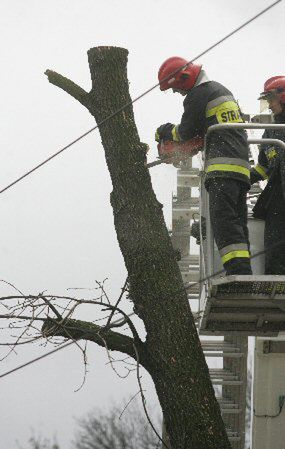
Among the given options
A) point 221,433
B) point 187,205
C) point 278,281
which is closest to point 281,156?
point 278,281

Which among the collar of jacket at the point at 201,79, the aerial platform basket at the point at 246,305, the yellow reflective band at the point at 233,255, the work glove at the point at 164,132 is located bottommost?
the aerial platform basket at the point at 246,305

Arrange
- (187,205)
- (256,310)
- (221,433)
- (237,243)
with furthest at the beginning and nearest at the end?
(187,205), (256,310), (237,243), (221,433)

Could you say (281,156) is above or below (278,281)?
above

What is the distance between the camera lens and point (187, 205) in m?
10.8

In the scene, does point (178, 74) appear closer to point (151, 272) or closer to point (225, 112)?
point (225, 112)

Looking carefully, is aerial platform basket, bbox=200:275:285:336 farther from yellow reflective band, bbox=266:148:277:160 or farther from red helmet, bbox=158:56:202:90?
red helmet, bbox=158:56:202:90

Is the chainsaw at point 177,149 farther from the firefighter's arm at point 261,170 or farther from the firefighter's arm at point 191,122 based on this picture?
the firefighter's arm at point 261,170

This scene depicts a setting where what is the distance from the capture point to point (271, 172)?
721 centimetres

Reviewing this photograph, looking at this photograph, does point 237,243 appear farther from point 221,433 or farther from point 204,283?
point 221,433

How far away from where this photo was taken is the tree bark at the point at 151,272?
247 inches

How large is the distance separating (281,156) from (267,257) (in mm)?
683

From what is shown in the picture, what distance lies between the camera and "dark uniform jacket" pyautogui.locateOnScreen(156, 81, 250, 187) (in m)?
6.80

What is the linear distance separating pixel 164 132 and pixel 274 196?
892 mm

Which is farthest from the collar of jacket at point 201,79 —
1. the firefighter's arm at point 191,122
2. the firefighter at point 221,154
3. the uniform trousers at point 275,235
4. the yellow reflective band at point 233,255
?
the yellow reflective band at point 233,255
